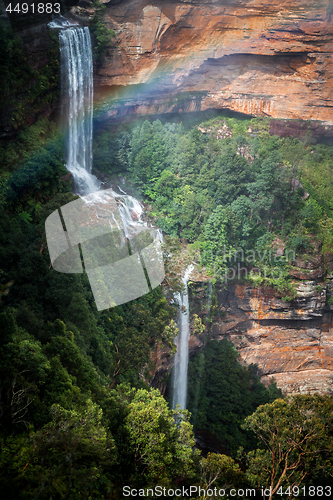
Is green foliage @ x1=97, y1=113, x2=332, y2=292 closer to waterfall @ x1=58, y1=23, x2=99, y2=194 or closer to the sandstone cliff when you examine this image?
the sandstone cliff

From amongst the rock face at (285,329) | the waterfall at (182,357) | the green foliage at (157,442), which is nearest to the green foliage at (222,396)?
the waterfall at (182,357)

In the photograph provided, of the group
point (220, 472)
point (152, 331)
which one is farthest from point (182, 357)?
point (220, 472)

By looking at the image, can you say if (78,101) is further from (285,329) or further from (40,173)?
(285,329)

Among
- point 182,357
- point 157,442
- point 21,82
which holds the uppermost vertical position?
point 21,82

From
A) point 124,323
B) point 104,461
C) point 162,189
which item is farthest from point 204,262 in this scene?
point 104,461

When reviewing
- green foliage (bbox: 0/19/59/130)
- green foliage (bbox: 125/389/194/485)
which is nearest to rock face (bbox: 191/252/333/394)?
green foliage (bbox: 125/389/194/485)

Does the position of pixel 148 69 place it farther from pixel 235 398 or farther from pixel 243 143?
pixel 235 398
